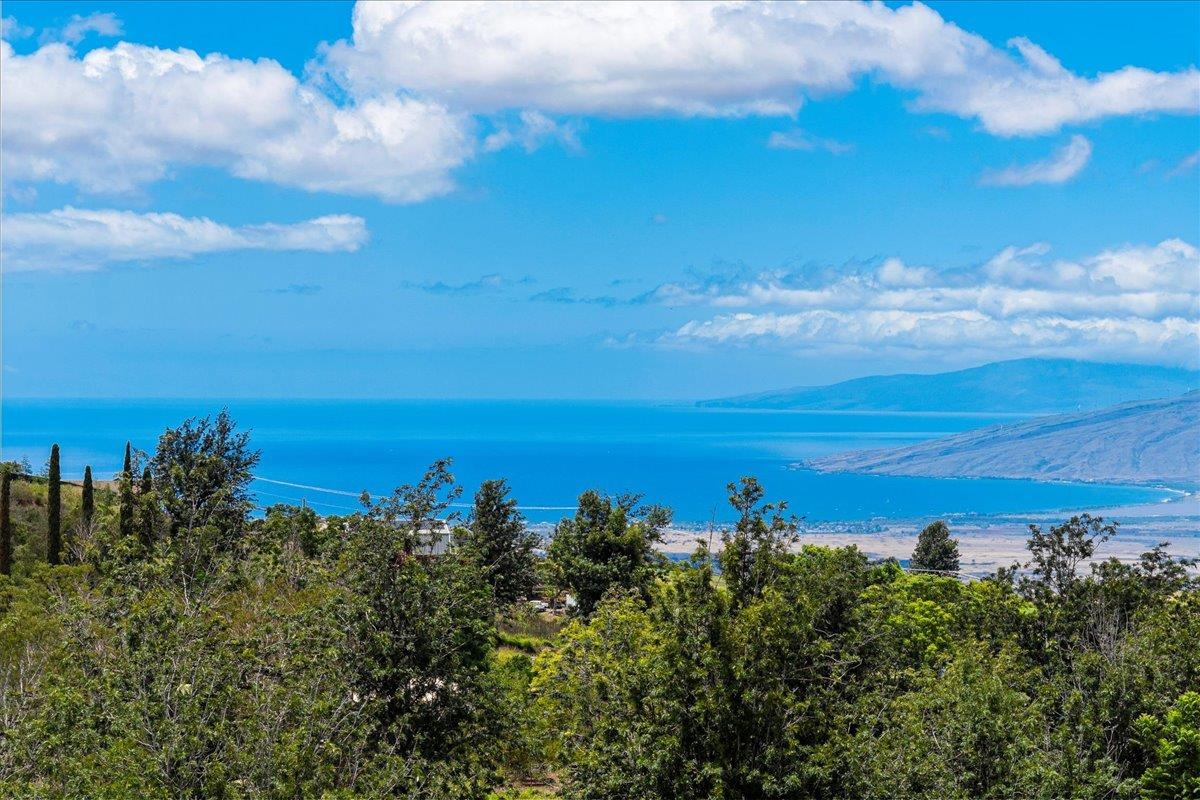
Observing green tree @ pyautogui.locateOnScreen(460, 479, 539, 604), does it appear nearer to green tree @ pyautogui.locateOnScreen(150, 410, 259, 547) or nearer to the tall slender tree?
green tree @ pyautogui.locateOnScreen(150, 410, 259, 547)

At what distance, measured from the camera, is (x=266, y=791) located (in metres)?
15.3

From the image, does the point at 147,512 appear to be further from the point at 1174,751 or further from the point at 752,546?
the point at 1174,751

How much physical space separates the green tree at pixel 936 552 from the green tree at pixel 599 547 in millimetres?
33718

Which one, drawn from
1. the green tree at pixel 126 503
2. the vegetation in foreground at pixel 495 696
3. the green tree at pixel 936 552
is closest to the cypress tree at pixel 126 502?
the green tree at pixel 126 503

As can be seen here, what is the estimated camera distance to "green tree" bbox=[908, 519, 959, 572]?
76.8 meters

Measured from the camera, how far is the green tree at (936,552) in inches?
3024

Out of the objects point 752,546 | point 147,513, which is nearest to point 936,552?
point 147,513

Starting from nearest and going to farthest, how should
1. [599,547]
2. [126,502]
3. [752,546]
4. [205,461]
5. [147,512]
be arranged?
[752,546], [147,512], [205,461], [126,502], [599,547]

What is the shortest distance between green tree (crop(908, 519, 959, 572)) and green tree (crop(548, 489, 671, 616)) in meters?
33.7

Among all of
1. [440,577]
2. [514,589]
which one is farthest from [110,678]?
[514,589]

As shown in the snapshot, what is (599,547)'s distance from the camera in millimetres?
46969

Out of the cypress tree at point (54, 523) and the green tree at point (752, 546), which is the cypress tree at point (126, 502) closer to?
the cypress tree at point (54, 523)

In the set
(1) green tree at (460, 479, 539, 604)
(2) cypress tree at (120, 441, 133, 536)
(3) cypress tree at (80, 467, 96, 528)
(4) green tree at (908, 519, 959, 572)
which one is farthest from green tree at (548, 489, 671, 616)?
(4) green tree at (908, 519, 959, 572)

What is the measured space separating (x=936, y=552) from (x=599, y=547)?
3688cm
